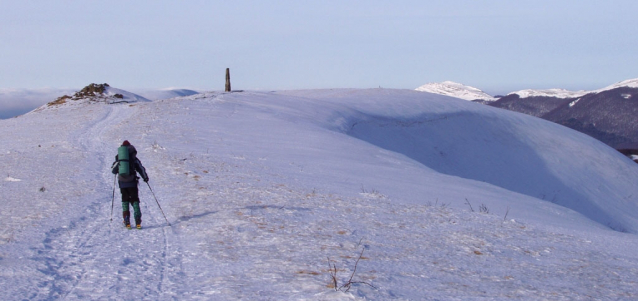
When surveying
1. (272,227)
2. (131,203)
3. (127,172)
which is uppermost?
(127,172)

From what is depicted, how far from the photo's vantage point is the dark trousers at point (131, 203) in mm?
9594

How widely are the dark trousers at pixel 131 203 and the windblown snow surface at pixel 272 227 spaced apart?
0.98ft

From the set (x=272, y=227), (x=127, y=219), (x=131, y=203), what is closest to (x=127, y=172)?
(x=131, y=203)

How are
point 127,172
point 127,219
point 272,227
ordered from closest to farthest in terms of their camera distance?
1. point 127,219
2. point 272,227
3. point 127,172

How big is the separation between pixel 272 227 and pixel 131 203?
2.66 m

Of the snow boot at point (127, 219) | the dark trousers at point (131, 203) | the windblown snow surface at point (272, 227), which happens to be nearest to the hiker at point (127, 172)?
the dark trousers at point (131, 203)

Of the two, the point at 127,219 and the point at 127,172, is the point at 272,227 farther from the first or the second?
the point at 127,172

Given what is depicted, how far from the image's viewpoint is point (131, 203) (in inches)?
388

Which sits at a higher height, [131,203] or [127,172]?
[127,172]

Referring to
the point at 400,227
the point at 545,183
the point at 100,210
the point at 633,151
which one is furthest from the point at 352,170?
the point at 633,151

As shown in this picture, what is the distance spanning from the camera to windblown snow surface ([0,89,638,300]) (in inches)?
267

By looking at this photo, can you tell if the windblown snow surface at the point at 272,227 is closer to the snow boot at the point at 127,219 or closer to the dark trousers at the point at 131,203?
the snow boot at the point at 127,219

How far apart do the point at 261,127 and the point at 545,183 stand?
63.7ft

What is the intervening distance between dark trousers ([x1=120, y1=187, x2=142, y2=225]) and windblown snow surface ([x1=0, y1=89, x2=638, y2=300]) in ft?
0.98
